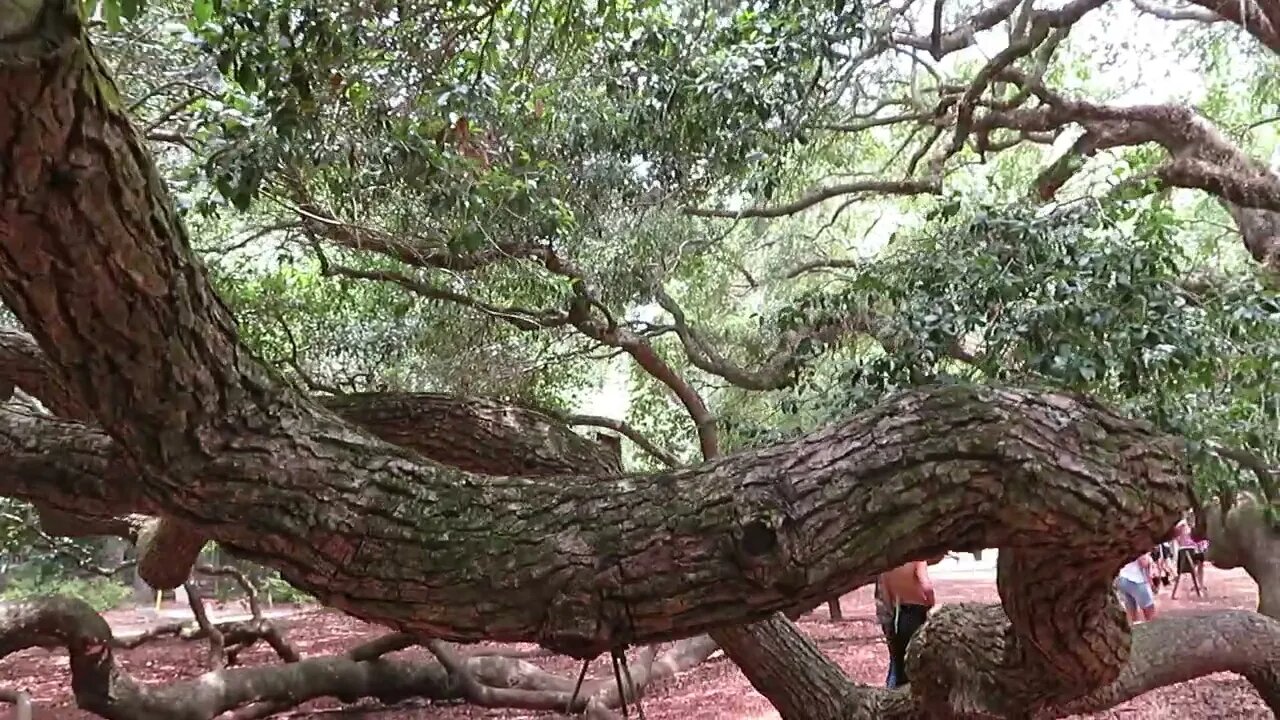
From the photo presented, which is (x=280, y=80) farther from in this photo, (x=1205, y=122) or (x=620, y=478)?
(x=1205, y=122)

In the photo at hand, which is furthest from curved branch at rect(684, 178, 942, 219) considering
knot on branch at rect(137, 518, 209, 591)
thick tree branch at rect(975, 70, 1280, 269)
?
knot on branch at rect(137, 518, 209, 591)

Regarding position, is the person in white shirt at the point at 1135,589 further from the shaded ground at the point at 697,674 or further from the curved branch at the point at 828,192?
the curved branch at the point at 828,192

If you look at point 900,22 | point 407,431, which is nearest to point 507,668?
point 407,431

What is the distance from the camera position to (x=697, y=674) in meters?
8.06

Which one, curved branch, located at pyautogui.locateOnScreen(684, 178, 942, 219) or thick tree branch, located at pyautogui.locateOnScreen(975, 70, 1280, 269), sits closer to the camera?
thick tree branch, located at pyautogui.locateOnScreen(975, 70, 1280, 269)

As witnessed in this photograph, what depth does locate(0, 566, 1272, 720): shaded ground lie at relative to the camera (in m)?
6.16

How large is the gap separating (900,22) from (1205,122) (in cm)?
184

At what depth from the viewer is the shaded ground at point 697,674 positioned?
6.16m

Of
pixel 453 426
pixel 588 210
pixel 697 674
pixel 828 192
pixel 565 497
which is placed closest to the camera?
pixel 565 497

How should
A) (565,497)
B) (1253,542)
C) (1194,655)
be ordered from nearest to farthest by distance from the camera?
(565,497)
(1194,655)
(1253,542)

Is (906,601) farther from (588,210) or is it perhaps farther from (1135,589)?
(1135,589)

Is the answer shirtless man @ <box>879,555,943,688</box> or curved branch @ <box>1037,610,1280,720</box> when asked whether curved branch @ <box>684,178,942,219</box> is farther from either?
curved branch @ <box>1037,610,1280,720</box>

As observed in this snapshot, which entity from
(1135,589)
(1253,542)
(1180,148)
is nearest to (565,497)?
(1180,148)

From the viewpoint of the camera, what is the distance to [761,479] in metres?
1.99
